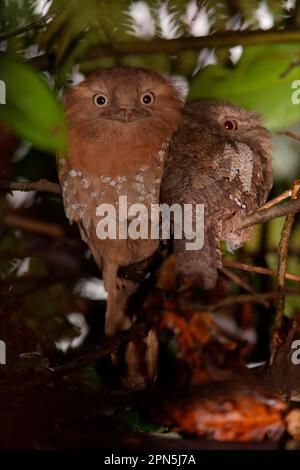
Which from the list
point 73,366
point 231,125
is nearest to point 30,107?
point 73,366

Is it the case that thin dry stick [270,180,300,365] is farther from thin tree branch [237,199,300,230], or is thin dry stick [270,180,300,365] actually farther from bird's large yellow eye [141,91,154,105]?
bird's large yellow eye [141,91,154,105]

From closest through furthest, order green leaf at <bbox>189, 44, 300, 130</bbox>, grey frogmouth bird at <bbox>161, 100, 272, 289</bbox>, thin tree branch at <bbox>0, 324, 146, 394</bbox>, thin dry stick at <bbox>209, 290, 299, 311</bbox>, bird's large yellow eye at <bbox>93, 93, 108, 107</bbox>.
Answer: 1. thin tree branch at <bbox>0, 324, 146, 394</bbox>
2. thin dry stick at <bbox>209, 290, 299, 311</bbox>
3. grey frogmouth bird at <bbox>161, 100, 272, 289</bbox>
4. green leaf at <bbox>189, 44, 300, 130</bbox>
5. bird's large yellow eye at <bbox>93, 93, 108, 107</bbox>

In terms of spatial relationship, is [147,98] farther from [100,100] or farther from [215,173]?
[215,173]

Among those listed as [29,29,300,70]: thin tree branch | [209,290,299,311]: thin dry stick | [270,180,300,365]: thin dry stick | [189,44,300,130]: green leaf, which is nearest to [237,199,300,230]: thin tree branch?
[270,180,300,365]: thin dry stick

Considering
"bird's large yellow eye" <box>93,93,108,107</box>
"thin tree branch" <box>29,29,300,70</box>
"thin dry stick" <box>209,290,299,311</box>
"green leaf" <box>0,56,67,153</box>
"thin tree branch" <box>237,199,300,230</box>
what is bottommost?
"thin dry stick" <box>209,290,299,311</box>

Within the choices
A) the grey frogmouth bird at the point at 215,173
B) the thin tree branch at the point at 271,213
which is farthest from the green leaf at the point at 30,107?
the thin tree branch at the point at 271,213

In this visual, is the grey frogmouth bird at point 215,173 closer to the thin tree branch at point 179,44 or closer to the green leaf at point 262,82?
the green leaf at point 262,82
